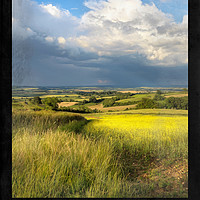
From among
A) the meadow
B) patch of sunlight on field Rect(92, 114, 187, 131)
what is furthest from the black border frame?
patch of sunlight on field Rect(92, 114, 187, 131)

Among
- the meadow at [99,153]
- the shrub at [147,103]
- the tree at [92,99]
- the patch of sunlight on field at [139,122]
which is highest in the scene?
the tree at [92,99]

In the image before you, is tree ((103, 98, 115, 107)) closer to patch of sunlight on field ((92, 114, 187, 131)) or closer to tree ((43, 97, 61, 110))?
patch of sunlight on field ((92, 114, 187, 131))

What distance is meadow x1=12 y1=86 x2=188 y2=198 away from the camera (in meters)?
1.85

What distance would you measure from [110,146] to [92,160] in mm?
254

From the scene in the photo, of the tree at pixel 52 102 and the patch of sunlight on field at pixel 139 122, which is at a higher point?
the tree at pixel 52 102

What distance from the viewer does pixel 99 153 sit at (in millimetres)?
1984

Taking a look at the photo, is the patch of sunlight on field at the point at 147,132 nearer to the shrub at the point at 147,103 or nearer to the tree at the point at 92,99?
the shrub at the point at 147,103

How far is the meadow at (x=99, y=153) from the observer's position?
1852 millimetres

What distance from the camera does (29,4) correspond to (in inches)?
81.1

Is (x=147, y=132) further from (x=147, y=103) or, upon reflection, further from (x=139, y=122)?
(x=147, y=103)
